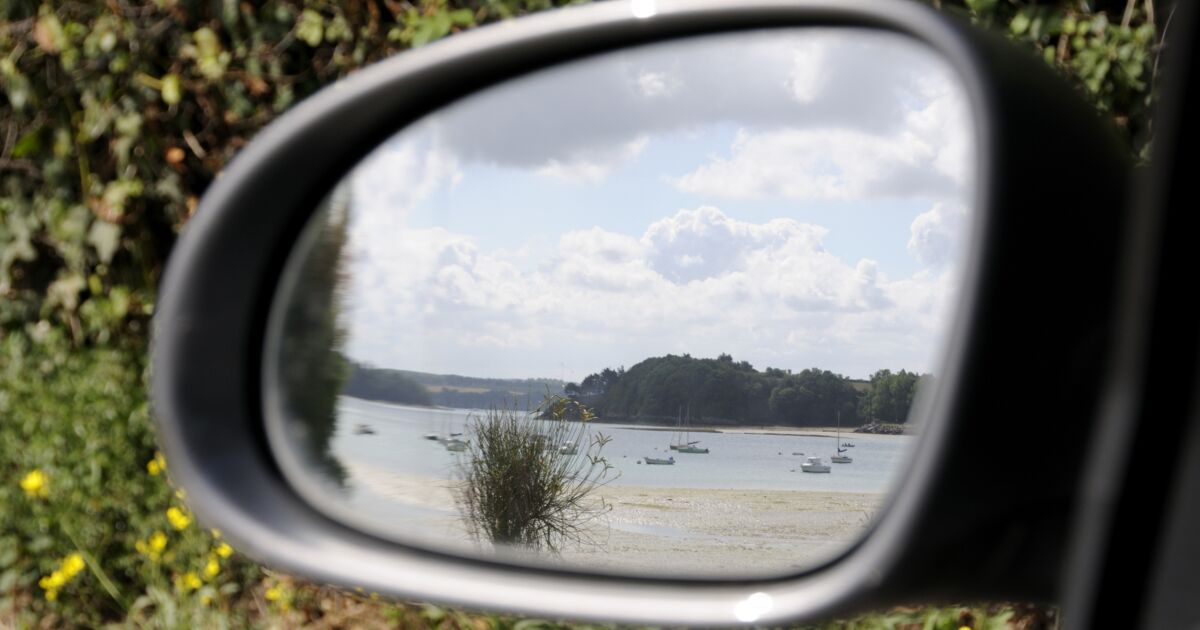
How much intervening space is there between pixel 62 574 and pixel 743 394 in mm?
4626

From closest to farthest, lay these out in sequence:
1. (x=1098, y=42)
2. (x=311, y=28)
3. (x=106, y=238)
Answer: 1. (x=1098, y=42)
2. (x=311, y=28)
3. (x=106, y=238)

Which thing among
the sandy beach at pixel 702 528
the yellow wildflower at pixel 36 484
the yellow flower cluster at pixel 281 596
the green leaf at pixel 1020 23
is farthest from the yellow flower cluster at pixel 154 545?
the green leaf at pixel 1020 23

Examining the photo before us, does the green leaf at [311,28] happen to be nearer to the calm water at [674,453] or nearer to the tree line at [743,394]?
the calm water at [674,453]

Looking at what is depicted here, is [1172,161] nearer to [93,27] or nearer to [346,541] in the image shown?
[346,541]

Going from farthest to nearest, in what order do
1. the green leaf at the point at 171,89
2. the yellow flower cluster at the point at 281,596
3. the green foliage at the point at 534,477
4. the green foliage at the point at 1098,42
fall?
1. the green leaf at the point at 171,89
2. the yellow flower cluster at the point at 281,596
3. the green foliage at the point at 1098,42
4. the green foliage at the point at 534,477

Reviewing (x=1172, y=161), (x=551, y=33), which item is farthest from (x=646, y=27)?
(x=1172, y=161)

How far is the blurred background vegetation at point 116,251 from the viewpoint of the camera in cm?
498

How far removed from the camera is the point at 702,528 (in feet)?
4.83

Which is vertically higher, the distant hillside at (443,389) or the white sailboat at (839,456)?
the distant hillside at (443,389)

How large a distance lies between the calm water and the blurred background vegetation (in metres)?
2.98

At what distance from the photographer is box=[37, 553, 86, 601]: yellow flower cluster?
504cm

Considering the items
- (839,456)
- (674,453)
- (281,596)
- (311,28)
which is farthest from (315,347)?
(311,28)

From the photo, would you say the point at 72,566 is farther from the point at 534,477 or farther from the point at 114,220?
the point at 534,477

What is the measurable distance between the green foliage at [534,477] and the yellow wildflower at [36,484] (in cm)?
392
